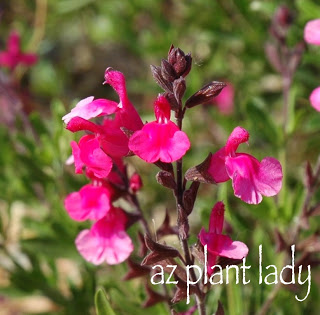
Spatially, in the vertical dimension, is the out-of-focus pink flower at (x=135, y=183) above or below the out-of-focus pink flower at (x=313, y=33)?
below

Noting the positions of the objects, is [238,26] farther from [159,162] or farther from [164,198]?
[159,162]

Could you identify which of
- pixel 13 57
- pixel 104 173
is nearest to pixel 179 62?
pixel 104 173

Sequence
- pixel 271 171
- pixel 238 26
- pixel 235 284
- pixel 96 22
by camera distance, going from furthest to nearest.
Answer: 1. pixel 96 22
2. pixel 238 26
3. pixel 235 284
4. pixel 271 171

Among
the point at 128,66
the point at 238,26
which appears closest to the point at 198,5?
the point at 238,26

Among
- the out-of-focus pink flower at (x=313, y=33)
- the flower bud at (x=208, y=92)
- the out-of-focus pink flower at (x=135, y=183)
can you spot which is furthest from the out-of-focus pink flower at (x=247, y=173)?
the out-of-focus pink flower at (x=313, y=33)

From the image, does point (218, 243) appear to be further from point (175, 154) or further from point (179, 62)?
point (179, 62)

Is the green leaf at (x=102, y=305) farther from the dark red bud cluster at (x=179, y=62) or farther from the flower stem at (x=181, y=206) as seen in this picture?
the dark red bud cluster at (x=179, y=62)

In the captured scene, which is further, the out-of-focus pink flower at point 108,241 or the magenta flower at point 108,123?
the out-of-focus pink flower at point 108,241
